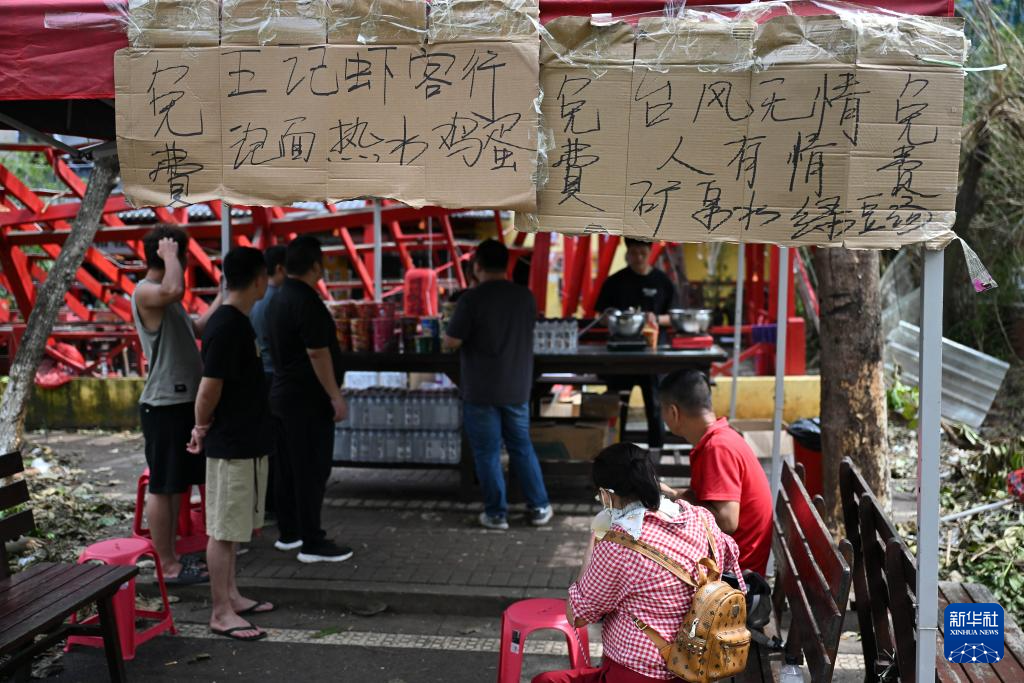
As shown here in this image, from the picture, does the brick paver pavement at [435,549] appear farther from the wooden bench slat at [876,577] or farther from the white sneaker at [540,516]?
the wooden bench slat at [876,577]

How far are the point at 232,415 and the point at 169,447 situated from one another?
713 millimetres

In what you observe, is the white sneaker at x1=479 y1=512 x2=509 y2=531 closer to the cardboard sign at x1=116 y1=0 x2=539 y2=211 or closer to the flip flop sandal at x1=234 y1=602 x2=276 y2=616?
the flip flop sandal at x1=234 y1=602 x2=276 y2=616

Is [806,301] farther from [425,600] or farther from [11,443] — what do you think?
[11,443]

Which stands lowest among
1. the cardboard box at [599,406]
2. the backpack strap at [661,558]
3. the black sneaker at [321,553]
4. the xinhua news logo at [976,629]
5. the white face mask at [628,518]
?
the black sneaker at [321,553]

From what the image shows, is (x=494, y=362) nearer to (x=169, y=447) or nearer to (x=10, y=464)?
(x=169, y=447)

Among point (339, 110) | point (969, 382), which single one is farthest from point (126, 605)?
point (969, 382)

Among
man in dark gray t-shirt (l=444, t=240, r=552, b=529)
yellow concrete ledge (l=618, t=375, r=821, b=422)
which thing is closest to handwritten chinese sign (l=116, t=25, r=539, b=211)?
man in dark gray t-shirt (l=444, t=240, r=552, b=529)

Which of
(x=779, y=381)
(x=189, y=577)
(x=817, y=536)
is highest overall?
(x=779, y=381)

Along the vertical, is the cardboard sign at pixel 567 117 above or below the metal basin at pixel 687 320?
above

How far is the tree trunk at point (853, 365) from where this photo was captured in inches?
201

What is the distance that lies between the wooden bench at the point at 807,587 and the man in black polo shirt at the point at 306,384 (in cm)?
271

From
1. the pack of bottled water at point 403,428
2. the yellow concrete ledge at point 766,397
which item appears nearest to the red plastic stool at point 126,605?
the pack of bottled water at point 403,428

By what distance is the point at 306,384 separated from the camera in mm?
5375

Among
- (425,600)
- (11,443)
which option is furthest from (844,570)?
(11,443)
